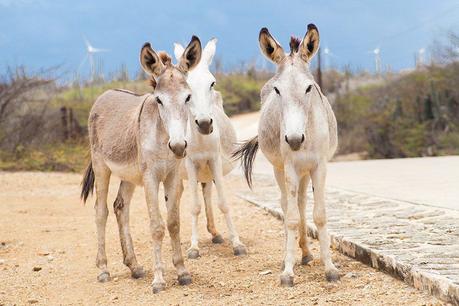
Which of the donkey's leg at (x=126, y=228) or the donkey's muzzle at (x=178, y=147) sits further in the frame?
the donkey's leg at (x=126, y=228)

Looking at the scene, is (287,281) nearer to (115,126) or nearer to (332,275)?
(332,275)

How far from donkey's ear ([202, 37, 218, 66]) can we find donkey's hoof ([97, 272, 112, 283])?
2639 mm

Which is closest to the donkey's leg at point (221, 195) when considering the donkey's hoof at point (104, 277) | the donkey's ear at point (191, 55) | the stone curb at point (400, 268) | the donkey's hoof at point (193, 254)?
the donkey's hoof at point (193, 254)

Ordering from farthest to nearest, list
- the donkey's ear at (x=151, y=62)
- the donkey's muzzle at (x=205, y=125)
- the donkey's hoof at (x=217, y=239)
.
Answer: the donkey's hoof at (x=217, y=239)
the donkey's muzzle at (x=205, y=125)
the donkey's ear at (x=151, y=62)

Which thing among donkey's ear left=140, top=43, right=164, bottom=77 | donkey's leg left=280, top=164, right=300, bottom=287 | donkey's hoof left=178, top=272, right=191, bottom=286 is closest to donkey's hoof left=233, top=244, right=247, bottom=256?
donkey's hoof left=178, top=272, right=191, bottom=286

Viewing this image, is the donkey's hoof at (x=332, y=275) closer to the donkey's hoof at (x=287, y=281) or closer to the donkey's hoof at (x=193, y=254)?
the donkey's hoof at (x=287, y=281)

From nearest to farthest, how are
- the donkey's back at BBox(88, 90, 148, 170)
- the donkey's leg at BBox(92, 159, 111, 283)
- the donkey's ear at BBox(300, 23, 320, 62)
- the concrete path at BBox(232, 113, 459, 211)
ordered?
the donkey's ear at BBox(300, 23, 320, 62), the donkey's back at BBox(88, 90, 148, 170), the donkey's leg at BBox(92, 159, 111, 283), the concrete path at BBox(232, 113, 459, 211)

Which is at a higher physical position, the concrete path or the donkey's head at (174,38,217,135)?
the donkey's head at (174,38,217,135)

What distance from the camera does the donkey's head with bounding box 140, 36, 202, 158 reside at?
5.11 m

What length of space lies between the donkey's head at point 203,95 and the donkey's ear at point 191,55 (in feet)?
0.59

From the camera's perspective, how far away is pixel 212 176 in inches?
298

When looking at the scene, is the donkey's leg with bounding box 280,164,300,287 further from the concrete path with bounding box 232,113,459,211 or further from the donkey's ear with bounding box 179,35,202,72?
the concrete path with bounding box 232,113,459,211

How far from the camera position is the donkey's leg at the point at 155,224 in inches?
218

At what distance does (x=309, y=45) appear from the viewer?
5.50m
